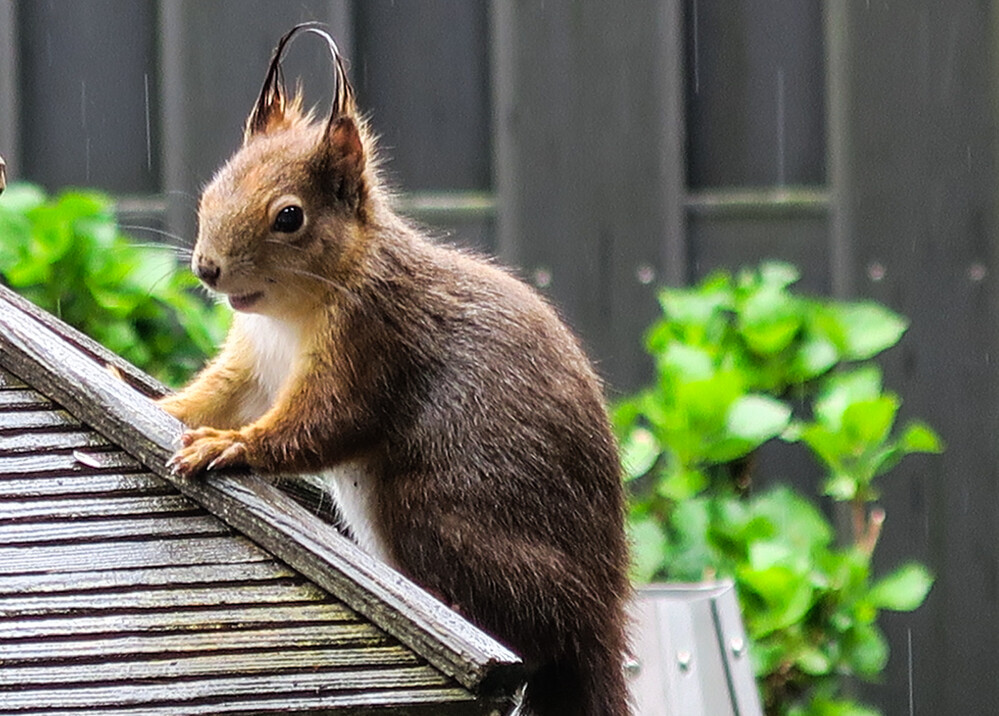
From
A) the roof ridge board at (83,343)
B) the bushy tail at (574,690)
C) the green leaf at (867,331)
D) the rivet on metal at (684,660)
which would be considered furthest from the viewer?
the green leaf at (867,331)

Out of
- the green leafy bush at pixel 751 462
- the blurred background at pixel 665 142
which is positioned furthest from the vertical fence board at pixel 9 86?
the green leafy bush at pixel 751 462

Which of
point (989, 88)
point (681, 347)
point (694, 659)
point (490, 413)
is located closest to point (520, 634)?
point (490, 413)

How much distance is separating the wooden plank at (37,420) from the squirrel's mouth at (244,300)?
11.3 inches

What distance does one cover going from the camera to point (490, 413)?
1.16 m

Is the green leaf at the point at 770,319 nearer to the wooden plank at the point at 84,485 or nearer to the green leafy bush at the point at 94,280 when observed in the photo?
the green leafy bush at the point at 94,280

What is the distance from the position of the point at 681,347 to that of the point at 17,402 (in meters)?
1.39

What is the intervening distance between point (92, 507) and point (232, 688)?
0.12 metres

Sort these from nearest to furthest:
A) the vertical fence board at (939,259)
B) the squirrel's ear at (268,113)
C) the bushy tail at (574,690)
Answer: the bushy tail at (574,690) < the squirrel's ear at (268,113) < the vertical fence board at (939,259)

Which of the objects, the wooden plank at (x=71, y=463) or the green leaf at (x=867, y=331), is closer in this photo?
the wooden plank at (x=71, y=463)

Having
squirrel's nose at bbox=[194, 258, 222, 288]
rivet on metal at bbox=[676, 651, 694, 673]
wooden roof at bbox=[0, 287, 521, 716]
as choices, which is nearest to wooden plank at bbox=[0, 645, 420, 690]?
wooden roof at bbox=[0, 287, 521, 716]

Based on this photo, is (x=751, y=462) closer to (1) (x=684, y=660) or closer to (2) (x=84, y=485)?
(1) (x=684, y=660)

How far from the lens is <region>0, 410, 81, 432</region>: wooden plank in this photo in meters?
0.83

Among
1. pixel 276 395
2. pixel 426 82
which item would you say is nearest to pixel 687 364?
pixel 426 82

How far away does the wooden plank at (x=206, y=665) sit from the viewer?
29.9 inches
